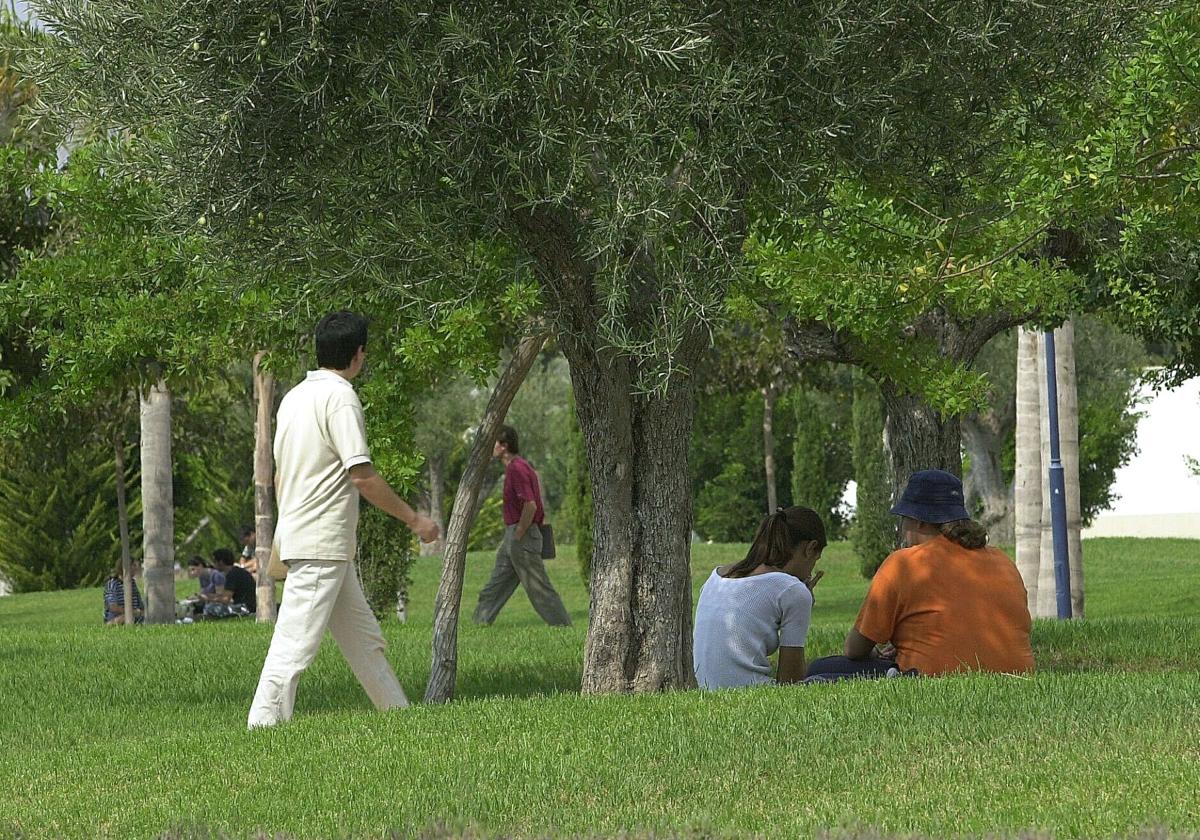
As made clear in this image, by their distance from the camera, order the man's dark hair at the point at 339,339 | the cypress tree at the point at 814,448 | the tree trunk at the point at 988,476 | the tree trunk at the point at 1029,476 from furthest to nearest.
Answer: the cypress tree at the point at 814,448 < the tree trunk at the point at 988,476 < the tree trunk at the point at 1029,476 < the man's dark hair at the point at 339,339

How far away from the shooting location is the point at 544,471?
61.1 meters

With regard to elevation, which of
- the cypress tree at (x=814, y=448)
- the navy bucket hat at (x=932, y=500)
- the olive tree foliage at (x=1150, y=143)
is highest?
the cypress tree at (x=814, y=448)

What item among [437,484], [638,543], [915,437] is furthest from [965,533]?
[437,484]

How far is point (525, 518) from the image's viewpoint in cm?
1741

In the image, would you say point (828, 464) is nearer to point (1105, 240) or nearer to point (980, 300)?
point (1105, 240)

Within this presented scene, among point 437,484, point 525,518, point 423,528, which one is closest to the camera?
point 423,528

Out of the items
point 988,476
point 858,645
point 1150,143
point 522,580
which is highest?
point 988,476

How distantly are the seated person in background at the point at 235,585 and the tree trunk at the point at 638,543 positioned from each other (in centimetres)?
1643

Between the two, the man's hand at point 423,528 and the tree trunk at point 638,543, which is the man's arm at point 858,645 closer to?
the tree trunk at point 638,543

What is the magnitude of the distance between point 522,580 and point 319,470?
10.1m

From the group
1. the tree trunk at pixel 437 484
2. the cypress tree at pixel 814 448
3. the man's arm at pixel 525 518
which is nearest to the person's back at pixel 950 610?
the man's arm at pixel 525 518

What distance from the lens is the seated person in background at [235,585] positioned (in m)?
25.0

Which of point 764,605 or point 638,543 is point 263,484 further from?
point 764,605

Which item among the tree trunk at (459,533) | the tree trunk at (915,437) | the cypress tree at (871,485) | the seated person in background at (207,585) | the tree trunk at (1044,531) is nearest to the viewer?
the tree trunk at (459,533)
